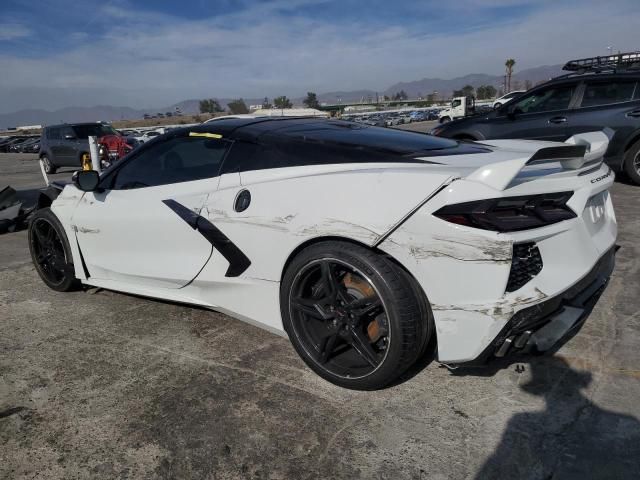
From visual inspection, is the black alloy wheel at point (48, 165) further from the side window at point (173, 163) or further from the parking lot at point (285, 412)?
the parking lot at point (285, 412)

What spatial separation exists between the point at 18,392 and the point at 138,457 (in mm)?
980

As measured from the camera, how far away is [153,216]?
313 cm

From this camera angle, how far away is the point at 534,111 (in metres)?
7.54

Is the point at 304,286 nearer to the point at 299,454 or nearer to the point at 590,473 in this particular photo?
the point at 299,454

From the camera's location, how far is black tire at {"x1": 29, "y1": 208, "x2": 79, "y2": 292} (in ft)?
12.7

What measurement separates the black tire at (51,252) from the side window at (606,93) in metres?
6.82

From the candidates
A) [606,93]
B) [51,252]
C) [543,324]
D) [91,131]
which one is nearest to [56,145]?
[91,131]

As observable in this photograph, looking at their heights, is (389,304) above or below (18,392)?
above

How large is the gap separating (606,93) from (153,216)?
6.62 m

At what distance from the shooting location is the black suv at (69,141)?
15.2 meters

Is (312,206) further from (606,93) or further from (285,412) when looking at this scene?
(606,93)

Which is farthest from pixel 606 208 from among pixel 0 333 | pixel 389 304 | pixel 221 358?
pixel 0 333

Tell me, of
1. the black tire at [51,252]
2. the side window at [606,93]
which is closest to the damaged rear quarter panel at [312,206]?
the black tire at [51,252]

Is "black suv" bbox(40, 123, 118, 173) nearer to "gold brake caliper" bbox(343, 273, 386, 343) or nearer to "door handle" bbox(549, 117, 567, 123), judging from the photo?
"door handle" bbox(549, 117, 567, 123)
